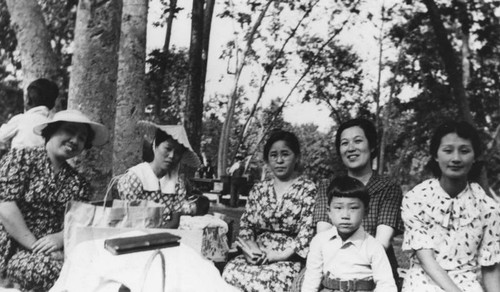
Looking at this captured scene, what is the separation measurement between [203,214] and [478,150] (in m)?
2.10

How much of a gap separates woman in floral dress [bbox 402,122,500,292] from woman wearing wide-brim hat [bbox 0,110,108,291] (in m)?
2.22

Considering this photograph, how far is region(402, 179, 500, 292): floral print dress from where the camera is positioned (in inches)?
142

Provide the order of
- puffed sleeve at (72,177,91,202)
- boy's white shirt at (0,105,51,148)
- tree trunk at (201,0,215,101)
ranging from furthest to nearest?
tree trunk at (201,0,215,101), boy's white shirt at (0,105,51,148), puffed sleeve at (72,177,91,202)

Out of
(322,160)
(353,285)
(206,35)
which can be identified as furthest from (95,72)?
(322,160)

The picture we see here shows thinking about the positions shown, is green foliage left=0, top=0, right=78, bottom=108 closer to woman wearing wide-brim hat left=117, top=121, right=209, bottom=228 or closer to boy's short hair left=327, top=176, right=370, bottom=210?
woman wearing wide-brim hat left=117, top=121, right=209, bottom=228

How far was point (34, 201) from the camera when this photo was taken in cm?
398

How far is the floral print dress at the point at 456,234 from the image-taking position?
3605 mm

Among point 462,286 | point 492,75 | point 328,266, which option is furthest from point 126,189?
point 492,75

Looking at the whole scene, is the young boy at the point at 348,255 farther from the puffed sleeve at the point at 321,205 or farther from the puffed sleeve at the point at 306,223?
the puffed sleeve at the point at 306,223

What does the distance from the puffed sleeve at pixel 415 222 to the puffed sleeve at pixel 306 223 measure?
754 mm

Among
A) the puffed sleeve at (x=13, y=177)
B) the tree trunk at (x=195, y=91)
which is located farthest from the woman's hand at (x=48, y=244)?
the tree trunk at (x=195, y=91)

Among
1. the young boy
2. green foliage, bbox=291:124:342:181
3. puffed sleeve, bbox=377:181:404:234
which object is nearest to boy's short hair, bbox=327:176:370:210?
the young boy

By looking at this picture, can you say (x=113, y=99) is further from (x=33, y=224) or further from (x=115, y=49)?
(x=33, y=224)

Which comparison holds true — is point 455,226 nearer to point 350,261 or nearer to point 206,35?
point 350,261
